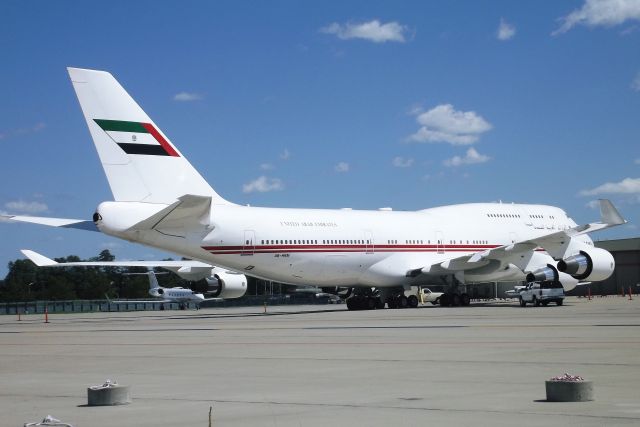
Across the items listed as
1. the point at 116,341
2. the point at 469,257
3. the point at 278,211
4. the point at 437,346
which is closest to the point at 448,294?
the point at 469,257

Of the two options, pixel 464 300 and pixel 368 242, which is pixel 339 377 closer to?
pixel 368 242

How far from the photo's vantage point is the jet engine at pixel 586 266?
4528 cm

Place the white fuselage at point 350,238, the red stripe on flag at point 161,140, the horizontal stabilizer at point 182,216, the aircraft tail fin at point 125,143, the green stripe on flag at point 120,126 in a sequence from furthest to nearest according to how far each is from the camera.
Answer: the white fuselage at point 350,238, the red stripe on flag at point 161,140, the green stripe on flag at point 120,126, the aircraft tail fin at point 125,143, the horizontal stabilizer at point 182,216

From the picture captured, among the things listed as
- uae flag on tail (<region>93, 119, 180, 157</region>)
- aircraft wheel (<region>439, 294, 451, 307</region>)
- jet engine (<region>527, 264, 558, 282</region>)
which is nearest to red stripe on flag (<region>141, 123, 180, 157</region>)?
uae flag on tail (<region>93, 119, 180, 157</region>)

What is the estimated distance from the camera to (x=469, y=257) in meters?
44.6

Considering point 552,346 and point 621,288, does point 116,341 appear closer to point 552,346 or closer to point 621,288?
point 552,346

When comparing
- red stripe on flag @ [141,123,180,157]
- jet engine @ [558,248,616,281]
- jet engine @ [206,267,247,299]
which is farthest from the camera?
jet engine @ [206,267,247,299]

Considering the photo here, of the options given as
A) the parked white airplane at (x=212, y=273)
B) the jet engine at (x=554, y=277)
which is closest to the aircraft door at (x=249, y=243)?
the parked white airplane at (x=212, y=273)

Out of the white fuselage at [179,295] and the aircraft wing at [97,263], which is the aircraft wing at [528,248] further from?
the white fuselage at [179,295]

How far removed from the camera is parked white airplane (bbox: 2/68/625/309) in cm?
3550

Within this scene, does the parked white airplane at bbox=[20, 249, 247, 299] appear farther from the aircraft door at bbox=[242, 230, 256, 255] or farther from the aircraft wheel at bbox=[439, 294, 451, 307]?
the aircraft wheel at bbox=[439, 294, 451, 307]

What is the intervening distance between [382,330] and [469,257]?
21344 millimetres

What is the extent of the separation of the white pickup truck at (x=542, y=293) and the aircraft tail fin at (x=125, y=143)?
54.4 feet

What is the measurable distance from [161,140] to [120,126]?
196 centimetres
